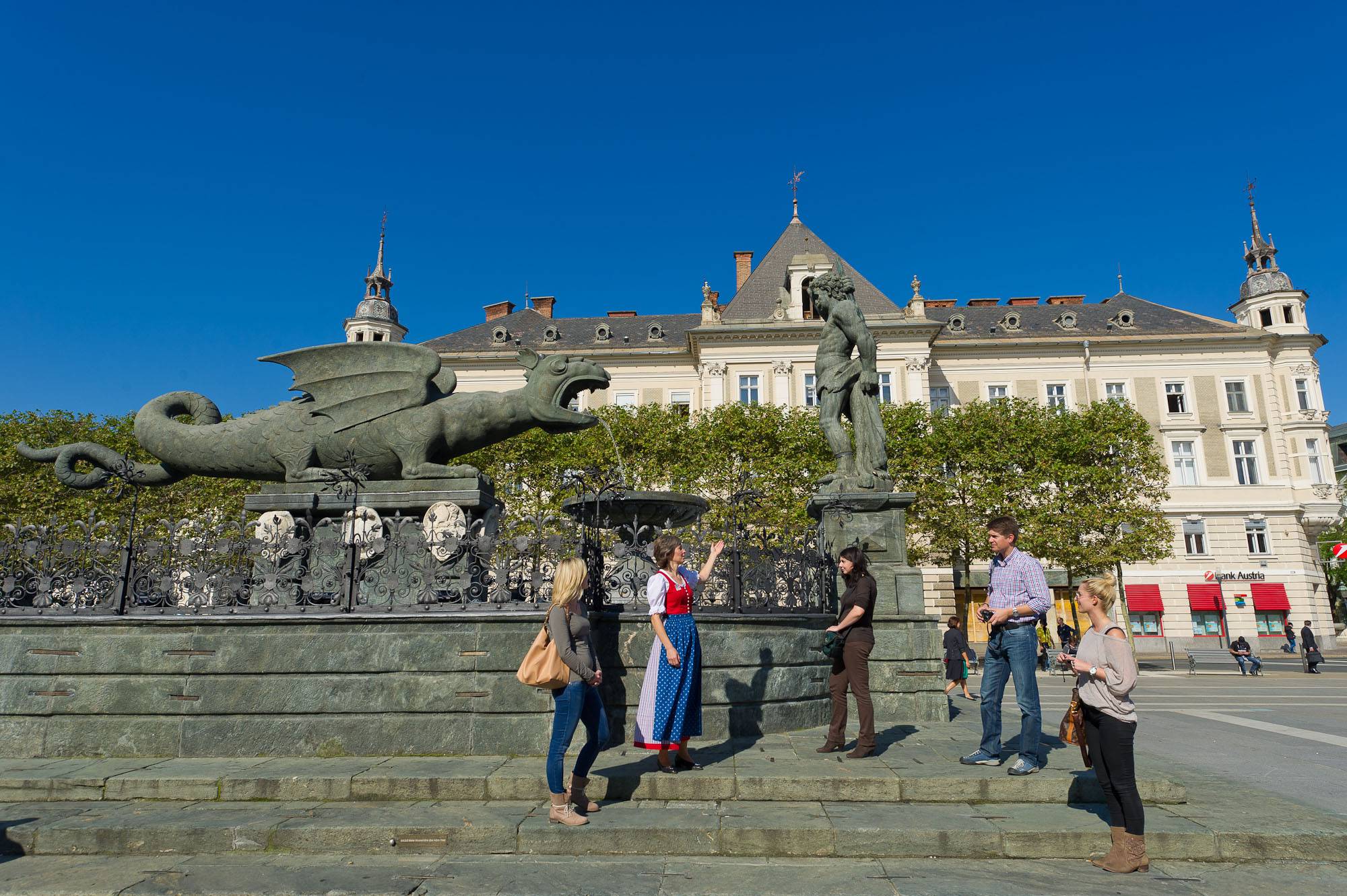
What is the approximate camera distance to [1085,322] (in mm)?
45531

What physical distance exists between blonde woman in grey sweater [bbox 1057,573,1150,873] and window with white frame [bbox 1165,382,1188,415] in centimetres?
4412

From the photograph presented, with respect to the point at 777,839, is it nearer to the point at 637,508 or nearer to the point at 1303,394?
the point at 637,508

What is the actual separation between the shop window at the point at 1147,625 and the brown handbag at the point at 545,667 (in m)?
40.5

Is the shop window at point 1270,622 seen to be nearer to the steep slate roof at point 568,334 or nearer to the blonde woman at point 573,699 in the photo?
the steep slate roof at point 568,334

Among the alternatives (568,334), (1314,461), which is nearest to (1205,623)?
(1314,461)

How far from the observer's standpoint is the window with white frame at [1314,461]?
39.8 meters

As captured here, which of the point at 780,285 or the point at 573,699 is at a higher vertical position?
the point at 780,285

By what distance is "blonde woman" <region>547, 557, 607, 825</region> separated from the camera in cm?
498

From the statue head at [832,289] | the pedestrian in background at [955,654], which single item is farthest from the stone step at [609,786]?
the pedestrian in background at [955,654]

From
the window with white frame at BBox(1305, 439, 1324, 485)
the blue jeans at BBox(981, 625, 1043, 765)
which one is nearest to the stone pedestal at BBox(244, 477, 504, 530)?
the blue jeans at BBox(981, 625, 1043, 765)

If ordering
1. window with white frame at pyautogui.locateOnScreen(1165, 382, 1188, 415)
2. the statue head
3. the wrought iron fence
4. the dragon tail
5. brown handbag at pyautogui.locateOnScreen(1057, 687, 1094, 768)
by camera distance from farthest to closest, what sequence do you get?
window with white frame at pyautogui.locateOnScreen(1165, 382, 1188, 415) → the statue head → the dragon tail → the wrought iron fence → brown handbag at pyautogui.locateOnScreen(1057, 687, 1094, 768)

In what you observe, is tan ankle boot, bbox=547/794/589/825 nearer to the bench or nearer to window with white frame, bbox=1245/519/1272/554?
the bench

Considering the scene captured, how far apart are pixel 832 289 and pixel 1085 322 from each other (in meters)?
42.1

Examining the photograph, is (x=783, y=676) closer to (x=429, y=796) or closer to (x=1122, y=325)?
(x=429, y=796)
